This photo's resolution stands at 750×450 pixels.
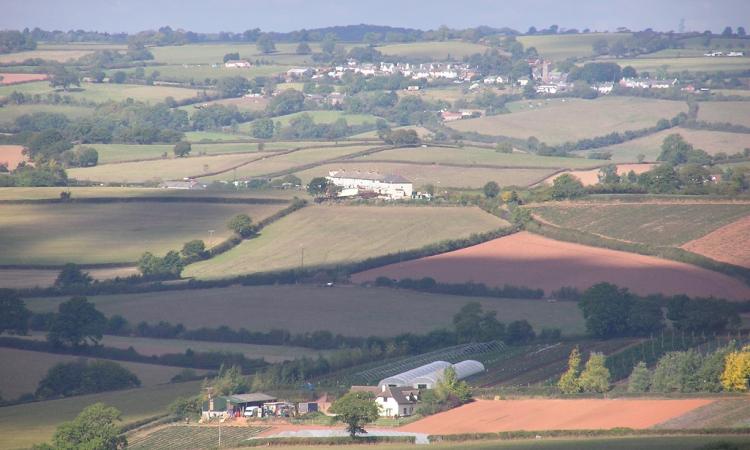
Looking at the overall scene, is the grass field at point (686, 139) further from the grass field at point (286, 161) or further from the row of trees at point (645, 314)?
the row of trees at point (645, 314)

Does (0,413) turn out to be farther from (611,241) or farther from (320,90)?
(320,90)

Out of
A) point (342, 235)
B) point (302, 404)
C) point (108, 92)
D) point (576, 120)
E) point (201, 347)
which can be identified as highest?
point (302, 404)

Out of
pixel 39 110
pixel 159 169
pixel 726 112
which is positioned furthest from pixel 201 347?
pixel 39 110

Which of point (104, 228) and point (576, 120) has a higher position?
point (104, 228)

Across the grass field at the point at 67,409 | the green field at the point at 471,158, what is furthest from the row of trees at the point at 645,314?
the green field at the point at 471,158

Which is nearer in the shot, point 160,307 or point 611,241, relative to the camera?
point 160,307

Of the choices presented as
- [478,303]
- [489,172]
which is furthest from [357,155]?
[478,303]

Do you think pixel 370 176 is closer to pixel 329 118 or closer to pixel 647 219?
pixel 647 219
